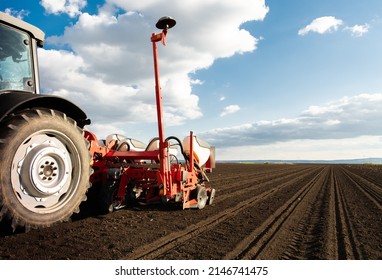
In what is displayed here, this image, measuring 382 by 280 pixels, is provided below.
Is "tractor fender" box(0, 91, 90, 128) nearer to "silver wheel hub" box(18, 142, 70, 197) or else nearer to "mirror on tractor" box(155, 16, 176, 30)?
"silver wheel hub" box(18, 142, 70, 197)

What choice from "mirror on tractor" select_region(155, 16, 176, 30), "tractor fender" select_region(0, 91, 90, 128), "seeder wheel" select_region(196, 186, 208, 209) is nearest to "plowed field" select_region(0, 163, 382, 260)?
"seeder wheel" select_region(196, 186, 208, 209)

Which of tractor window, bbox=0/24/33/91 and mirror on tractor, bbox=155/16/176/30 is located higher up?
mirror on tractor, bbox=155/16/176/30

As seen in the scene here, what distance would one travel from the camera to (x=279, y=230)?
4906 millimetres

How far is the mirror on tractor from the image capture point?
4.94 metres

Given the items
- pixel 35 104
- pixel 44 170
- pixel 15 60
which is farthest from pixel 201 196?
pixel 15 60

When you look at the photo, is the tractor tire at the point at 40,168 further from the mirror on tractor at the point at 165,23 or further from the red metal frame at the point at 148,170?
the mirror on tractor at the point at 165,23

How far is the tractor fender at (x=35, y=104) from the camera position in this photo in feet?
9.63

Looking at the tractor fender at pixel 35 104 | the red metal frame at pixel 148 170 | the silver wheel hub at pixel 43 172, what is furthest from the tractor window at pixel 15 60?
the red metal frame at pixel 148 170

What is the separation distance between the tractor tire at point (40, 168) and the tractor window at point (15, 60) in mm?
820

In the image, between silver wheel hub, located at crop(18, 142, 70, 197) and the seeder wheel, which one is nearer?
silver wheel hub, located at crop(18, 142, 70, 197)

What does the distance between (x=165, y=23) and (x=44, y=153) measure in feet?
10.4

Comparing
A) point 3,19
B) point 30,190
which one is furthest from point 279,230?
point 3,19
